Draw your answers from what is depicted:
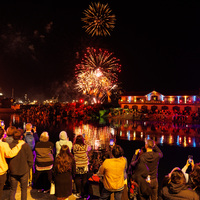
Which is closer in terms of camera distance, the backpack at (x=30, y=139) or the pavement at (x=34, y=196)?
the pavement at (x=34, y=196)

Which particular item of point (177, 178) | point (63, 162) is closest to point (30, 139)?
point (63, 162)

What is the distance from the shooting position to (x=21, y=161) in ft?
13.9

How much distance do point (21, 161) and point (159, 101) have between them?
54.3 meters

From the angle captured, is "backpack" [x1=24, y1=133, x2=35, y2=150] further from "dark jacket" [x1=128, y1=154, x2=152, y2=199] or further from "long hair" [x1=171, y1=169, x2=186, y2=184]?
"long hair" [x1=171, y1=169, x2=186, y2=184]

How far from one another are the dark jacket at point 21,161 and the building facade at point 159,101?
48.5 m

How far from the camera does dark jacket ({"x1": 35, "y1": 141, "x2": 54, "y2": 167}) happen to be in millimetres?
5102

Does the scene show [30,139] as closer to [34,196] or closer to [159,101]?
[34,196]

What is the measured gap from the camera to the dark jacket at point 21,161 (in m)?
4.16

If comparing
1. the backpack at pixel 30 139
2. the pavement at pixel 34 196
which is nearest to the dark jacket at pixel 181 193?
the pavement at pixel 34 196

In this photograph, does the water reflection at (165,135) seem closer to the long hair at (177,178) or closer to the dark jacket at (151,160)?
the dark jacket at (151,160)

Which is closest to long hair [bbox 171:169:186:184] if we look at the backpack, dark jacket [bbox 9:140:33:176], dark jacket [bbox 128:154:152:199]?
dark jacket [bbox 128:154:152:199]

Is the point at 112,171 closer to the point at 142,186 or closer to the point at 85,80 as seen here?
the point at 142,186

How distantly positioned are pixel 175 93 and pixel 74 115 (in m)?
33.7

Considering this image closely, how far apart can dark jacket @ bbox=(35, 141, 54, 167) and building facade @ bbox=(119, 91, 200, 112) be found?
47.6 m
